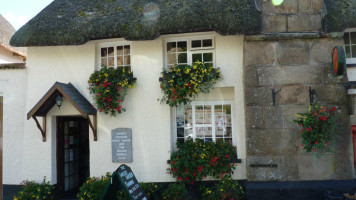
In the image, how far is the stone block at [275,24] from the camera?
6.50 meters

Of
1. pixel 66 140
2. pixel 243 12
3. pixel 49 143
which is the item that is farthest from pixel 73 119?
pixel 243 12

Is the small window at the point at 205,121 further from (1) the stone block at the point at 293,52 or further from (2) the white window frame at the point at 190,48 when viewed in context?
(1) the stone block at the point at 293,52

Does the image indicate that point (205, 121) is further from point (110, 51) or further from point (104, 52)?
point (104, 52)

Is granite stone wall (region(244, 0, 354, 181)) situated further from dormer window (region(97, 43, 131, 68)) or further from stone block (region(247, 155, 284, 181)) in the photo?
dormer window (region(97, 43, 131, 68))

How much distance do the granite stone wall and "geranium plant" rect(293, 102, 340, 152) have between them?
0.42 meters

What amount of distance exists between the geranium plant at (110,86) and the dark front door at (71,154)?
155 cm

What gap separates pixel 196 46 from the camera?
24.1 feet

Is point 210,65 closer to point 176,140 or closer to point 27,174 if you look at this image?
point 176,140

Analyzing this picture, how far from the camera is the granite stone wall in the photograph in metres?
6.21

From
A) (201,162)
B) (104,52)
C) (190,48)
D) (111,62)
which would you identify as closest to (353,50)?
(190,48)

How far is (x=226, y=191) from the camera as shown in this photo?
6.29m

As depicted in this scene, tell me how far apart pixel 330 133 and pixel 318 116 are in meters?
0.45

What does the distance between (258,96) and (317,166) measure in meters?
1.83

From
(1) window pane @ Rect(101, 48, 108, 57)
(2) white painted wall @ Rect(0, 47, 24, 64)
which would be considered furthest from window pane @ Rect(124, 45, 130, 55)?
(2) white painted wall @ Rect(0, 47, 24, 64)
